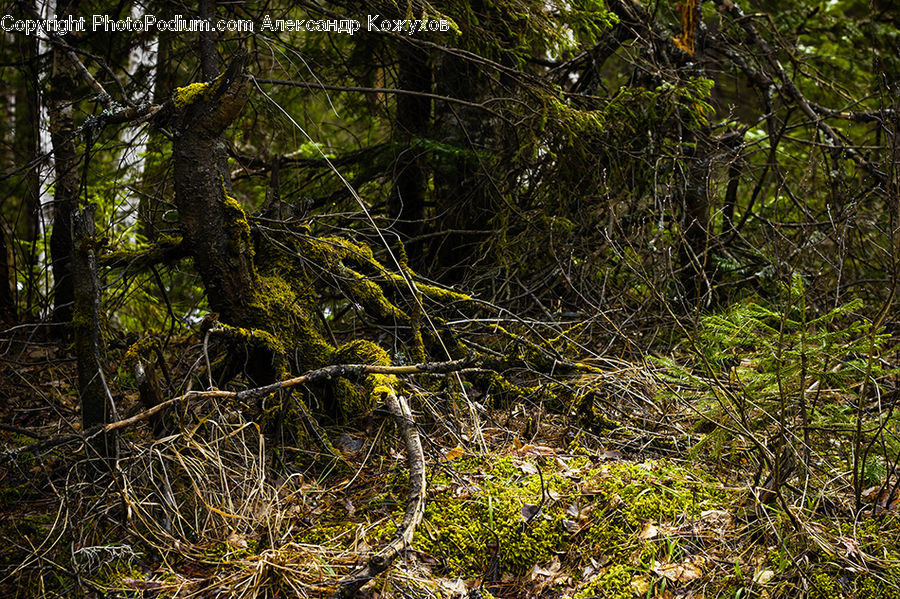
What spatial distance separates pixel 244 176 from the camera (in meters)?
6.30

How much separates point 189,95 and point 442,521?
2.49 metres

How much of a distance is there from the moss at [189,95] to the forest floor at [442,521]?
1560mm

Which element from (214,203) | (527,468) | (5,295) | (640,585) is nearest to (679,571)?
(640,585)

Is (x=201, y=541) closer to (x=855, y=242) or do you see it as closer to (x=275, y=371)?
(x=275, y=371)

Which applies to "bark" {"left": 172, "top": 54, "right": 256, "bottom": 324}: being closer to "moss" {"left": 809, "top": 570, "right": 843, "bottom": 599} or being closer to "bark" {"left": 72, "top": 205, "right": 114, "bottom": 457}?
"bark" {"left": 72, "top": 205, "right": 114, "bottom": 457}

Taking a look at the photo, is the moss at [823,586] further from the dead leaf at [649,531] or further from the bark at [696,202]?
the bark at [696,202]

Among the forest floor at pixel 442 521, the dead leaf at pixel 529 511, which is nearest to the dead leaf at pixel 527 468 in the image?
the forest floor at pixel 442 521

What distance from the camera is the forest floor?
2799mm

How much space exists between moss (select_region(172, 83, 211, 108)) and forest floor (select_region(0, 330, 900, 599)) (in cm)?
156

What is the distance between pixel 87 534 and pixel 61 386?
2.88 m

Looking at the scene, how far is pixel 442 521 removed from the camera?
3.18 metres

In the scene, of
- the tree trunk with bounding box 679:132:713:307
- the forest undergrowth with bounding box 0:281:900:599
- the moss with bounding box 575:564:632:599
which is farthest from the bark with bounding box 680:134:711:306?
the moss with bounding box 575:564:632:599

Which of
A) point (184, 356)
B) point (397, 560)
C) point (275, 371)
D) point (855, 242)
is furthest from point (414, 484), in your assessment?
point (855, 242)

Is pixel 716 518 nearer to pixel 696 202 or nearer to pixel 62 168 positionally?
pixel 696 202
